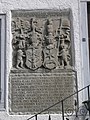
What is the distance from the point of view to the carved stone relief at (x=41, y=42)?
8.95 meters

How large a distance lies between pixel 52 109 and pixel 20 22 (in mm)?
2240

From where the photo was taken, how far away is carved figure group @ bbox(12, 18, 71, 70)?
8.95 meters

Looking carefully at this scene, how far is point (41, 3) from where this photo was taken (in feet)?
31.0

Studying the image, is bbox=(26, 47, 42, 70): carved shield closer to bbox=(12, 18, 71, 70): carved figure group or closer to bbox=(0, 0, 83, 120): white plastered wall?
bbox=(12, 18, 71, 70): carved figure group

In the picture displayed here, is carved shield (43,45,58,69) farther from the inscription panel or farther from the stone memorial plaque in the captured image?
the inscription panel

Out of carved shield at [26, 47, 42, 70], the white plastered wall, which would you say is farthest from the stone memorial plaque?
the white plastered wall

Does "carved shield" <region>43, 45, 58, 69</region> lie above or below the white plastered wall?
below

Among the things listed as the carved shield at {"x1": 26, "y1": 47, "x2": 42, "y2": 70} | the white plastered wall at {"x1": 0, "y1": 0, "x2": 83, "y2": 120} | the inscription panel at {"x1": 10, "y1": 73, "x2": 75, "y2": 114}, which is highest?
the white plastered wall at {"x1": 0, "y1": 0, "x2": 83, "y2": 120}

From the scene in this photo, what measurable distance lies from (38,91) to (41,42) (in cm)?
119

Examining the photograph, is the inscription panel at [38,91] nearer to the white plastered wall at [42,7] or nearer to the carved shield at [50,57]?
the carved shield at [50,57]

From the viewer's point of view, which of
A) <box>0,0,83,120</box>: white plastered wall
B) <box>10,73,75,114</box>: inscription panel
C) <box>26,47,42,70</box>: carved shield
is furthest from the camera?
<box>0,0,83,120</box>: white plastered wall

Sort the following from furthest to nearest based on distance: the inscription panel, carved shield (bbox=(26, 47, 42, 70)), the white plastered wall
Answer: the white plastered wall, carved shield (bbox=(26, 47, 42, 70)), the inscription panel

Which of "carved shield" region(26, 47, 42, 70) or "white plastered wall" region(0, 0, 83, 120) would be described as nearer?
"carved shield" region(26, 47, 42, 70)

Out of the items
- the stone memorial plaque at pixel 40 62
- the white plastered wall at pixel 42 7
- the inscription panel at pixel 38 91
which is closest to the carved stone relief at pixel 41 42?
the stone memorial plaque at pixel 40 62
